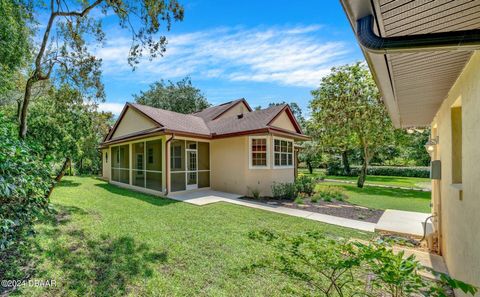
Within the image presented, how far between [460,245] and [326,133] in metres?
16.3

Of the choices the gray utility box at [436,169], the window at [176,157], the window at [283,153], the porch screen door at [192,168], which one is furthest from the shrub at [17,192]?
the window at [283,153]

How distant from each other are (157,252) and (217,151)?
8906mm

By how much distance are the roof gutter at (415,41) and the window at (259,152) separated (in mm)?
10272

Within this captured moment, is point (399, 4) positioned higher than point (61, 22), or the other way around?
point (61, 22)

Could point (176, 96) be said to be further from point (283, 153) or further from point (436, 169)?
point (436, 169)

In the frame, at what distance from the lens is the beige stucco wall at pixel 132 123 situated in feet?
45.7

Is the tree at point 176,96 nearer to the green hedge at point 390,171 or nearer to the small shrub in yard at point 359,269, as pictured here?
the green hedge at point 390,171

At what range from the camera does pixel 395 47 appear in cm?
189

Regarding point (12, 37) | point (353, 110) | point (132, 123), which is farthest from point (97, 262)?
point (353, 110)

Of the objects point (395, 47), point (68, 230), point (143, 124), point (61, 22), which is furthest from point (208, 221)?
point (143, 124)

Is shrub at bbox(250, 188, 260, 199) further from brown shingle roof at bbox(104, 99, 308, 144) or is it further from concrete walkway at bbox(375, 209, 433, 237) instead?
concrete walkway at bbox(375, 209, 433, 237)

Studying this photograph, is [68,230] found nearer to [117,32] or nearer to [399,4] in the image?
[117,32]

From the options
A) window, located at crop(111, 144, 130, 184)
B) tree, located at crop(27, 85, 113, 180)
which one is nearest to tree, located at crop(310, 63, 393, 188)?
window, located at crop(111, 144, 130, 184)

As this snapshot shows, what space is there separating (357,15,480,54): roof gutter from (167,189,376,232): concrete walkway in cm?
635
